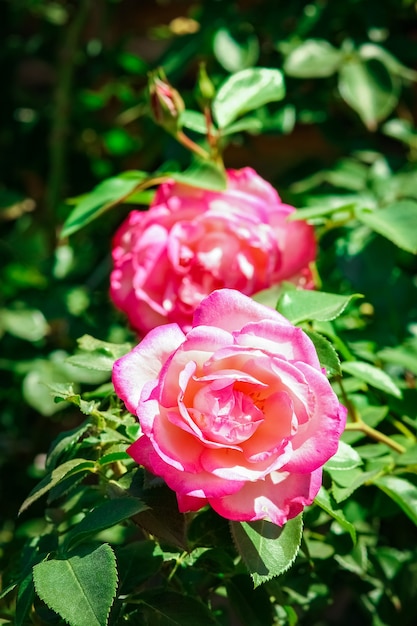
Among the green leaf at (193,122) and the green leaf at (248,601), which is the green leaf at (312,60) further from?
the green leaf at (248,601)

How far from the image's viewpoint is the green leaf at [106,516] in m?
0.57

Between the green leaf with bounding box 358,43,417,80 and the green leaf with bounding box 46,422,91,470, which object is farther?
the green leaf with bounding box 358,43,417,80

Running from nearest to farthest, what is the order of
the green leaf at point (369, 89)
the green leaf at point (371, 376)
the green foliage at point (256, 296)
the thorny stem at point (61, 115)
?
the green foliage at point (256, 296), the green leaf at point (371, 376), the green leaf at point (369, 89), the thorny stem at point (61, 115)

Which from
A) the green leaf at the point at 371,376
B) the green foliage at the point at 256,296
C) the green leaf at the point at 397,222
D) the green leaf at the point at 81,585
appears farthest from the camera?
the green leaf at the point at 397,222

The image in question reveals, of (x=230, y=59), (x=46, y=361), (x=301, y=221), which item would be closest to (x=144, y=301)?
(x=301, y=221)

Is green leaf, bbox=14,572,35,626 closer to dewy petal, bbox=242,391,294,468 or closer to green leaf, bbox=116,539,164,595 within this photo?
green leaf, bbox=116,539,164,595

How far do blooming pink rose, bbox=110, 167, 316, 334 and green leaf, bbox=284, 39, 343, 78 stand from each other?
14.6 inches

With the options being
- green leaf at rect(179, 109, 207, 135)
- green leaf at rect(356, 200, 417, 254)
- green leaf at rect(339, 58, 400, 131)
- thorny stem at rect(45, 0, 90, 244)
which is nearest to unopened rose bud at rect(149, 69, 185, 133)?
green leaf at rect(179, 109, 207, 135)

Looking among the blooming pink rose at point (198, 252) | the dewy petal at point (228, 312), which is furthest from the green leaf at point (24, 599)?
the blooming pink rose at point (198, 252)

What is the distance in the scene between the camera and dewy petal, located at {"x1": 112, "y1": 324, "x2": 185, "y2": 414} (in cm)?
60

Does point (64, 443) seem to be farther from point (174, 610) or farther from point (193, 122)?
point (193, 122)

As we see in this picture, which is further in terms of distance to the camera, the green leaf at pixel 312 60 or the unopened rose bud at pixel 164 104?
the green leaf at pixel 312 60

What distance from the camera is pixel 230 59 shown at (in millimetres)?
1277

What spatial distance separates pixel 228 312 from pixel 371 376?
0.23 metres
